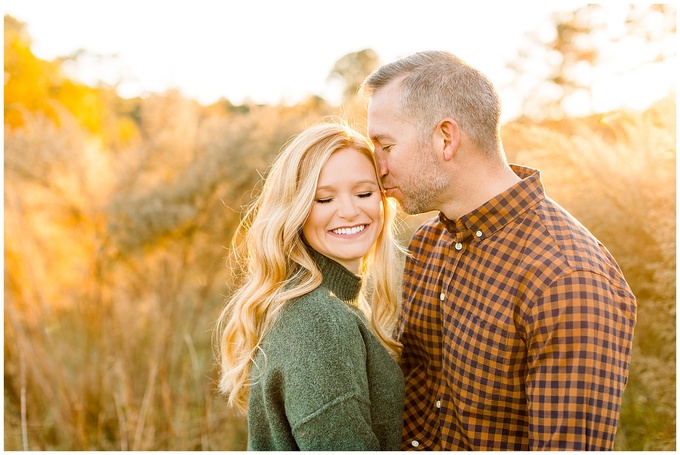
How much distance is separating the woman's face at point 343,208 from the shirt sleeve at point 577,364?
65cm

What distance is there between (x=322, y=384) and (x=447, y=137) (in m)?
0.93

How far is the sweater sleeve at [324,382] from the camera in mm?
1695

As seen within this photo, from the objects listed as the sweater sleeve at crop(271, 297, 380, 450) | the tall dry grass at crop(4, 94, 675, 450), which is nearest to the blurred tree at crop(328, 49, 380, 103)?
the tall dry grass at crop(4, 94, 675, 450)

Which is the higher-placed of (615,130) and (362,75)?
(362,75)

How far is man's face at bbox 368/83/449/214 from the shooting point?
2045 mm

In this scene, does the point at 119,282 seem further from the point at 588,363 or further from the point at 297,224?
the point at 588,363

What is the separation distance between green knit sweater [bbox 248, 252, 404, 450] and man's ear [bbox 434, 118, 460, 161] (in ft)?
2.02

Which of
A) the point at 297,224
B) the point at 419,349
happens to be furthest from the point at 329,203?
the point at 419,349

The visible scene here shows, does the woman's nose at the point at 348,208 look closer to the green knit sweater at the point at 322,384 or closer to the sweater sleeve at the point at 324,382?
the green knit sweater at the point at 322,384

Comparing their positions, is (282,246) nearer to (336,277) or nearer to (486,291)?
(336,277)

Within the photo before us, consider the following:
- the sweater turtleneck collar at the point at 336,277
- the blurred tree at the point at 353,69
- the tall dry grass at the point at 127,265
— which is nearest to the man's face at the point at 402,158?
the sweater turtleneck collar at the point at 336,277

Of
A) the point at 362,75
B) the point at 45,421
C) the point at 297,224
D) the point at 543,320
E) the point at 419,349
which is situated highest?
the point at 362,75

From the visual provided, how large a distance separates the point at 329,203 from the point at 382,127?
341 millimetres

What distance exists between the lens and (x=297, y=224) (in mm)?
2002
